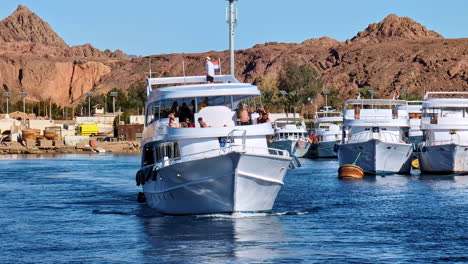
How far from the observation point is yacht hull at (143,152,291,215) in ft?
94.4

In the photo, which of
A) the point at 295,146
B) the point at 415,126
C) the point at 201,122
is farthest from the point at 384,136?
the point at 295,146

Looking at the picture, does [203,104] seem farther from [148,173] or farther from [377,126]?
[377,126]

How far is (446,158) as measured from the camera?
190ft

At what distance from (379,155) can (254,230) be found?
31978mm

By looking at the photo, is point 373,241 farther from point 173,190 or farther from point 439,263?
point 173,190

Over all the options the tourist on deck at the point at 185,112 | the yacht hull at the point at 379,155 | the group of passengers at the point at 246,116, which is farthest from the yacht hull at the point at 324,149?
the tourist on deck at the point at 185,112

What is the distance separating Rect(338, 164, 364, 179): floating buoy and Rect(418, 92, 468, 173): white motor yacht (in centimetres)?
521

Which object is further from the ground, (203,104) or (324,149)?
(203,104)

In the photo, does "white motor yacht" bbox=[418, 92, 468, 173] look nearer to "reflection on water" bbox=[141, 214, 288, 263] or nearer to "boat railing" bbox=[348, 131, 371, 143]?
"boat railing" bbox=[348, 131, 371, 143]

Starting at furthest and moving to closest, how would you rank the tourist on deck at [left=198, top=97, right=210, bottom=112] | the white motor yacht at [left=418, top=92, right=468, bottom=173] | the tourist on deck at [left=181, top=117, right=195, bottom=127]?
the white motor yacht at [left=418, top=92, right=468, bottom=173]
the tourist on deck at [left=198, top=97, right=210, bottom=112]
the tourist on deck at [left=181, top=117, right=195, bottom=127]

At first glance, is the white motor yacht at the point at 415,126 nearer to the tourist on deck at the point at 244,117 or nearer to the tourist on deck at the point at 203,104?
the tourist on deck at the point at 203,104

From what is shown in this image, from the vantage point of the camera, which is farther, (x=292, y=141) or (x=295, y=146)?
(x=295, y=146)

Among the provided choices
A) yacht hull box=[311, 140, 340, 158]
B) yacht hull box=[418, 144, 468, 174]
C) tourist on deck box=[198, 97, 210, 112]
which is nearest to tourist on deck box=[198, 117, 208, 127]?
tourist on deck box=[198, 97, 210, 112]

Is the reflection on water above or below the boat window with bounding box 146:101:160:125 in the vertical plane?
below
